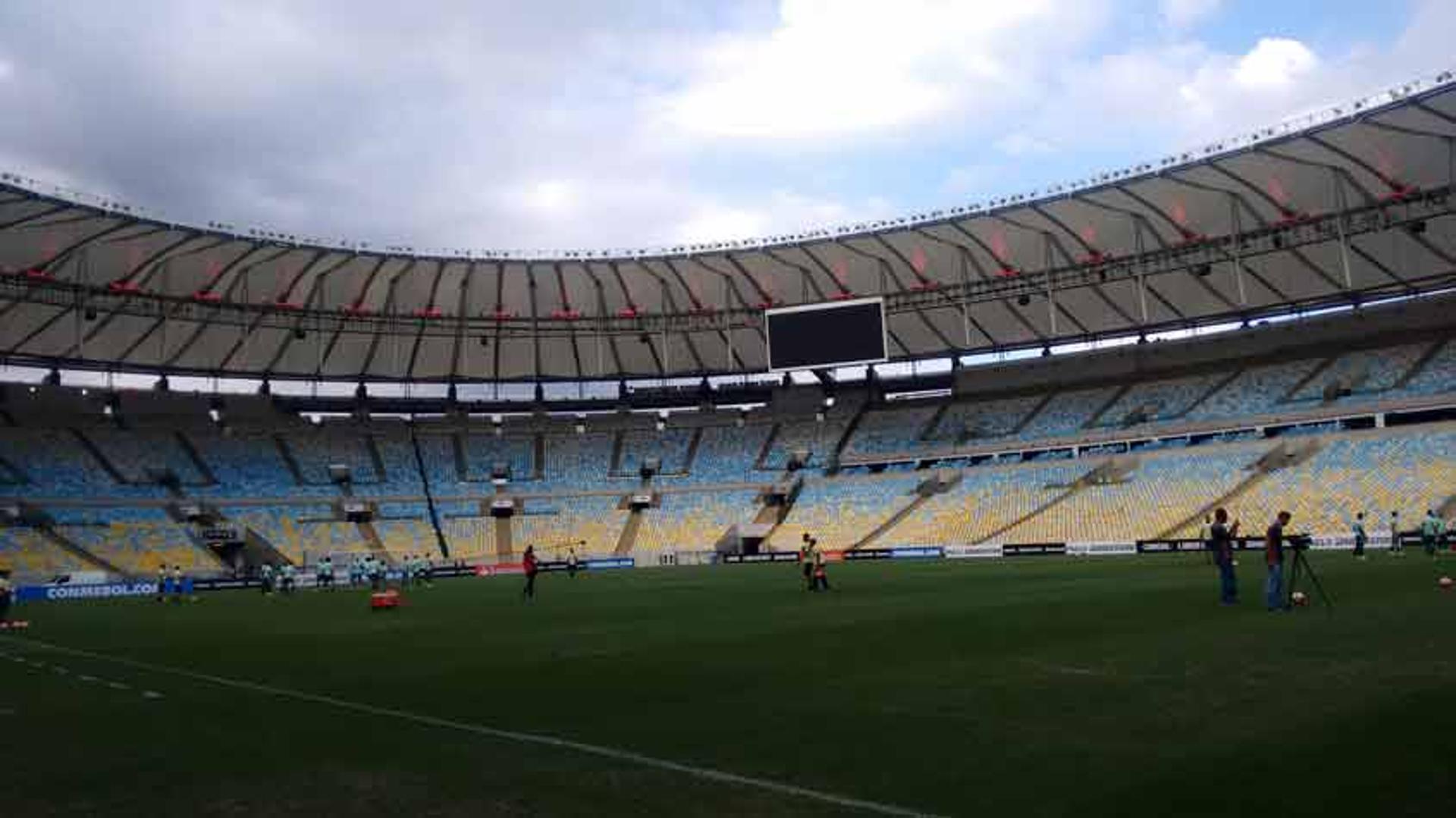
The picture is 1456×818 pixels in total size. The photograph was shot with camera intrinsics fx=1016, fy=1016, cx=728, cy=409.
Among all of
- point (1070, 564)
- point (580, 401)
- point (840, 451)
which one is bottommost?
Answer: point (1070, 564)

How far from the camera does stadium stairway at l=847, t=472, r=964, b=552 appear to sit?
184ft

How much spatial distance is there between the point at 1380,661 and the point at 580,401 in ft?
213

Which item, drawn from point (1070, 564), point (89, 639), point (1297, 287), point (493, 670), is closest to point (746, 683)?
point (493, 670)

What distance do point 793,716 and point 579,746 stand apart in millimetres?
1850

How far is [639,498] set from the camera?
217 ft

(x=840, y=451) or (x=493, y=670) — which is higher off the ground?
(x=840, y=451)

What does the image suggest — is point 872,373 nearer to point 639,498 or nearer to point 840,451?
point 840,451

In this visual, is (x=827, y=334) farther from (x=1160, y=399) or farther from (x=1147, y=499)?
(x=1160, y=399)

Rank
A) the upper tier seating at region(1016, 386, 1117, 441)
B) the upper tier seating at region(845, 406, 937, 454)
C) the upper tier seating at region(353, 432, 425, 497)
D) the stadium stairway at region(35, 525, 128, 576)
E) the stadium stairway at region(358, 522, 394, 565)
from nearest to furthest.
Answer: the stadium stairway at region(35, 525, 128, 576) → the stadium stairway at region(358, 522, 394, 565) → the upper tier seating at region(1016, 386, 1117, 441) → the upper tier seating at region(353, 432, 425, 497) → the upper tier seating at region(845, 406, 937, 454)

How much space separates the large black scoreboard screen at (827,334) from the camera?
5281 centimetres

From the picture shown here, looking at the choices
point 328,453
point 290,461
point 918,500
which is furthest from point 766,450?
point 290,461

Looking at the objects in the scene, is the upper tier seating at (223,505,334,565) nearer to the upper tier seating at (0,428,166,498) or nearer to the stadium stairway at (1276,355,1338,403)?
the upper tier seating at (0,428,166,498)

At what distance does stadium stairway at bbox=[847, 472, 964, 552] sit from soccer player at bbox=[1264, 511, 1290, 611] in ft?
130

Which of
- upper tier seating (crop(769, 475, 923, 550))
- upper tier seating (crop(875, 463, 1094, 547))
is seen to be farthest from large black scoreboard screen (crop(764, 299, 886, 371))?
upper tier seating (crop(769, 475, 923, 550))
